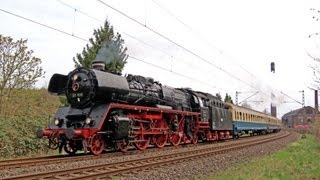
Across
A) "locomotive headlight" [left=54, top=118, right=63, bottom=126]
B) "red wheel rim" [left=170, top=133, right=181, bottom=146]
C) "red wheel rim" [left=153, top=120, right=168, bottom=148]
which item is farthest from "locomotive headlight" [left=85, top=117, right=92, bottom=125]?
"red wheel rim" [left=170, top=133, right=181, bottom=146]

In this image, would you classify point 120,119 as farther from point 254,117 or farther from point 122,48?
point 254,117

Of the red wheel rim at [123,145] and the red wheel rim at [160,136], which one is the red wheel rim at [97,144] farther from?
the red wheel rim at [160,136]

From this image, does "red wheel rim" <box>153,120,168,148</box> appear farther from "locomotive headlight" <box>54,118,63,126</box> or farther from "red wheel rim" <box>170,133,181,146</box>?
"locomotive headlight" <box>54,118,63,126</box>

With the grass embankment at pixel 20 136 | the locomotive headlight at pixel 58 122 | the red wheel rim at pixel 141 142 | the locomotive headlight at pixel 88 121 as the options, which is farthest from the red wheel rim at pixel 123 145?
the grass embankment at pixel 20 136

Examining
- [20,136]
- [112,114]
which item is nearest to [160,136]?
[112,114]

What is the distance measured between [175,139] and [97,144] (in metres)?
7.26

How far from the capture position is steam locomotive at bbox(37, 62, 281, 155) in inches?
609

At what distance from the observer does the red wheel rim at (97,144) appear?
15406 mm

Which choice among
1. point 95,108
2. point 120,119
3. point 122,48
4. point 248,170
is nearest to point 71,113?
point 95,108

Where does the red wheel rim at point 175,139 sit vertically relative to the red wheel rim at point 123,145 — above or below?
above

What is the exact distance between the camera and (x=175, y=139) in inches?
876

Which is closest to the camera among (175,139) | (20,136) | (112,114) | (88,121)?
(88,121)

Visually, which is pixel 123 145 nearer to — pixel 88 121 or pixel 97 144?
pixel 97 144

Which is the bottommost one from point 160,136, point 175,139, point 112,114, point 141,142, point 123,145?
point 123,145
